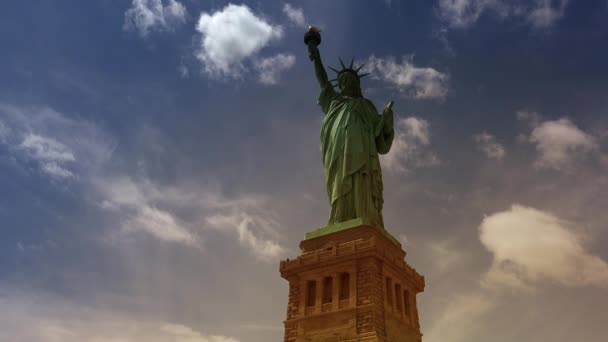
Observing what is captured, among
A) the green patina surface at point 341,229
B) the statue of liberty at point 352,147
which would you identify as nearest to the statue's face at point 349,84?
the statue of liberty at point 352,147

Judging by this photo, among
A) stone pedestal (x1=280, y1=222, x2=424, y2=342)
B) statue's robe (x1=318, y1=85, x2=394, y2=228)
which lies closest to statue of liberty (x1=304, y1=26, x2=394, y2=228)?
statue's robe (x1=318, y1=85, x2=394, y2=228)

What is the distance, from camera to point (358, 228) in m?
29.6

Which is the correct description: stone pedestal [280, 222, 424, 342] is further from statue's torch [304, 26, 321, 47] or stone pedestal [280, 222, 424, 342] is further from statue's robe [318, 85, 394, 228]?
statue's torch [304, 26, 321, 47]

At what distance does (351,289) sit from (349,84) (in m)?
16.1

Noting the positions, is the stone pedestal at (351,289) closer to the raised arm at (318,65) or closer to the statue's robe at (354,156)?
the statue's robe at (354,156)

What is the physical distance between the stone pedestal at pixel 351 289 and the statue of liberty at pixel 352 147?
5.77 ft

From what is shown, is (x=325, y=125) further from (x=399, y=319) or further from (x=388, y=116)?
(x=399, y=319)

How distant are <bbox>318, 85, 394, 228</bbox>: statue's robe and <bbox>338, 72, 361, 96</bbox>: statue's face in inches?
24.4

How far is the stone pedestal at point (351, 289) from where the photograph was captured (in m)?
26.9

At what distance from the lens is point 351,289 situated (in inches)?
1090

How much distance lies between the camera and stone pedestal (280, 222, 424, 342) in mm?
26859

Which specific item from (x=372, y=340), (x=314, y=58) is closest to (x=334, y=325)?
(x=372, y=340)

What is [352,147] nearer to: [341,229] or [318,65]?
[341,229]

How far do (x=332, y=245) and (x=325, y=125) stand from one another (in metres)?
9.80
